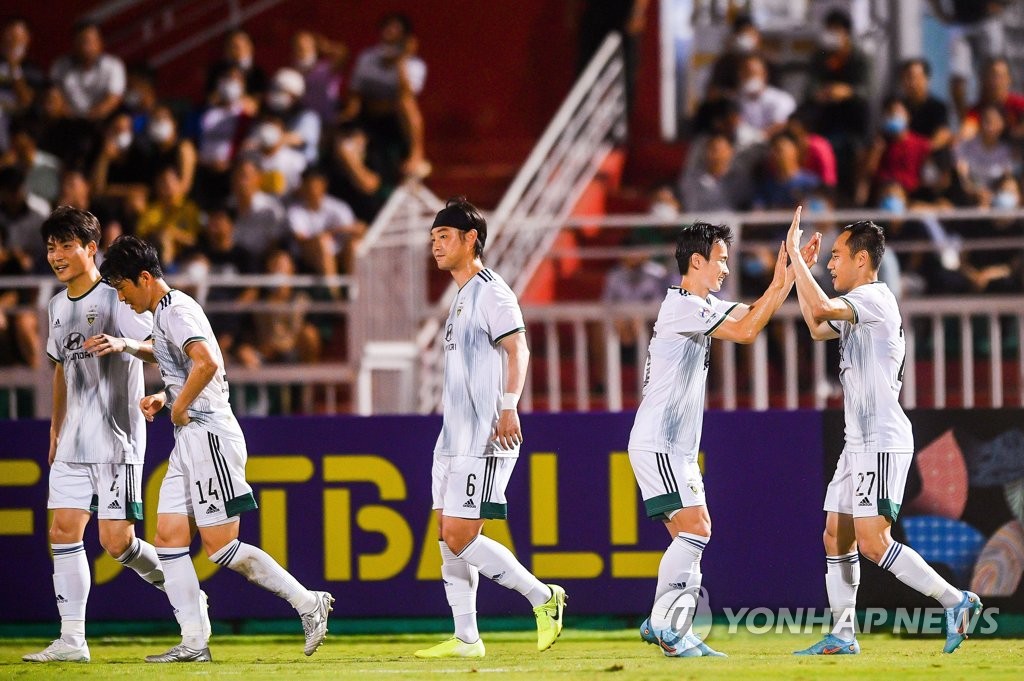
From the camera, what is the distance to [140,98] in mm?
16594

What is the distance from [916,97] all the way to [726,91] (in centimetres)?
188

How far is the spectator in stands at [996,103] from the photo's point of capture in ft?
48.2

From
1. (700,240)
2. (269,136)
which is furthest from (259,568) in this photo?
(269,136)

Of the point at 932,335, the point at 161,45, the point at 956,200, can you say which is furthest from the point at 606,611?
the point at 161,45

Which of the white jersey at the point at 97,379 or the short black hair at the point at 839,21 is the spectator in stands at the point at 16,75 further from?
the white jersey at the point at 97,379

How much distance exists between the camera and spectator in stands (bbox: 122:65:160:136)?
53.4 ft

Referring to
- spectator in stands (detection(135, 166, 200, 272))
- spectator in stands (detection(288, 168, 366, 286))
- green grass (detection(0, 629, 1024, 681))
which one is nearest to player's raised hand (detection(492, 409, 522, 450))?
green grass (detection(0, 629, 1024, 681))

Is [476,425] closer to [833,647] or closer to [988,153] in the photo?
[833,647]

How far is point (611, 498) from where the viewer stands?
9.79 m

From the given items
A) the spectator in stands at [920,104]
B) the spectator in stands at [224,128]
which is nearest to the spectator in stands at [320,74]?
the spectator in stands at [224,128]

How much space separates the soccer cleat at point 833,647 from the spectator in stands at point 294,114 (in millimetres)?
8792

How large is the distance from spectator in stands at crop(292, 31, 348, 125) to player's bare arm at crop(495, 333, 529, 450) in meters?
8.70

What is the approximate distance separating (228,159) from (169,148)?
2.04 feet

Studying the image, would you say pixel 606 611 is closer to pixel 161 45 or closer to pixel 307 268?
pixel 307 268
